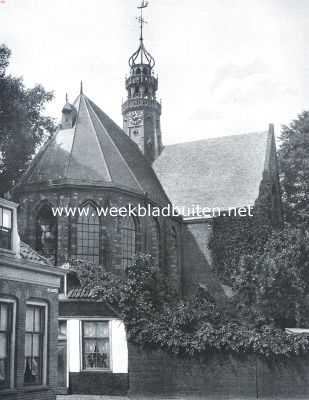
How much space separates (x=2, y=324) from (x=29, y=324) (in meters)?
1.40

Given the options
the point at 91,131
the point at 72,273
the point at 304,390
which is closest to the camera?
the point at 304,390

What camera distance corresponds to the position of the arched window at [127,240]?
27.0 meters

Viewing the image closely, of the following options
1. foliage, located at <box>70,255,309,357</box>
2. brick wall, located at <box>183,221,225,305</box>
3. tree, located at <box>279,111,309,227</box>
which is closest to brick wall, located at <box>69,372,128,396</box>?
foliage, located at <box>70,255,309,357</box>

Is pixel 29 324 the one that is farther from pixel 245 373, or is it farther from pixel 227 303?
pixel 227 303

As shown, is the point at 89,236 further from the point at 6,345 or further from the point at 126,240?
the point at 6,345

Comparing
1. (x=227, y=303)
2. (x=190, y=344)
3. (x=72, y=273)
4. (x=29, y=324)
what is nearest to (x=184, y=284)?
(x=227, y=303)

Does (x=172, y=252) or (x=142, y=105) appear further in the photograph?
(x=142, y=105)

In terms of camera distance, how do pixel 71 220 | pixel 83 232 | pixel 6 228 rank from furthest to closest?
pixel 83 232 → pixel 71 220 → pixel 6 228

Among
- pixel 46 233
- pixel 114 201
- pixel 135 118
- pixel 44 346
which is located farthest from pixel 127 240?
pixel 135 118

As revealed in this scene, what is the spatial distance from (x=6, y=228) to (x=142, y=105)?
2814 cm

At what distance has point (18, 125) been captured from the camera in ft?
93.6

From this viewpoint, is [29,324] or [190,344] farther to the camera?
[190,344]

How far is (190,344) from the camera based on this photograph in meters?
18.4

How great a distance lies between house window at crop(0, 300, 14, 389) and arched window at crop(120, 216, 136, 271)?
13.1m
